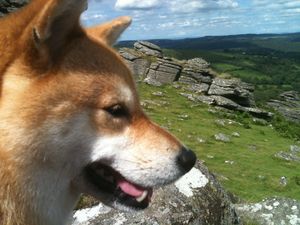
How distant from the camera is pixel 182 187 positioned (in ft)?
25.0

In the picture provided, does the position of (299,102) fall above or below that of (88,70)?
below

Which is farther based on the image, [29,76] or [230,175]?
[230,175]

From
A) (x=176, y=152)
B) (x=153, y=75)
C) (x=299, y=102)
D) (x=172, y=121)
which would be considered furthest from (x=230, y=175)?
(x=299, y=102)

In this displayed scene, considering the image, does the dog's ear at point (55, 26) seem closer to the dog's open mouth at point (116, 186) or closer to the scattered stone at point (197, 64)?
the dog's open mouth at point (116, 186)

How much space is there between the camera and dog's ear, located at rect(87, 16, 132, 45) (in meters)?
5.19

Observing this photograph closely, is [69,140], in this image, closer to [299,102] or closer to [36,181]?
[36,181]

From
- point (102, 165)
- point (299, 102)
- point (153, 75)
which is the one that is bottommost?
point (299, 102)

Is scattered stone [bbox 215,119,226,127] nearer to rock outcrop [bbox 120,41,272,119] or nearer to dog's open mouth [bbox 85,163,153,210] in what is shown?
rock outcrop [bbox 120,41,272,119]

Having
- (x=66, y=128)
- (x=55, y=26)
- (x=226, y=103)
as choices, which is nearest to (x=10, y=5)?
(x=55, y=26)

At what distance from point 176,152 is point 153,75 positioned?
5854cm

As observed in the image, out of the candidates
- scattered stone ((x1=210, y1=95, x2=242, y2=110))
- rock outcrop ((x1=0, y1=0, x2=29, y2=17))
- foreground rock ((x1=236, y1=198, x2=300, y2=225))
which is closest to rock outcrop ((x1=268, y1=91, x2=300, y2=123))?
scattered stone ((x1=210, y1=95, x2=242, y2=110))

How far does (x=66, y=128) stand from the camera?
3992 mm

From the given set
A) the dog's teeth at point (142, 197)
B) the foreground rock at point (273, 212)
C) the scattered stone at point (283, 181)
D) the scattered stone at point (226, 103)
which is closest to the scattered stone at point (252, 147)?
the scattered stone at point (283, 181)

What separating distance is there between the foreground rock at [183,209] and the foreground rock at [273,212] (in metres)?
1.27
